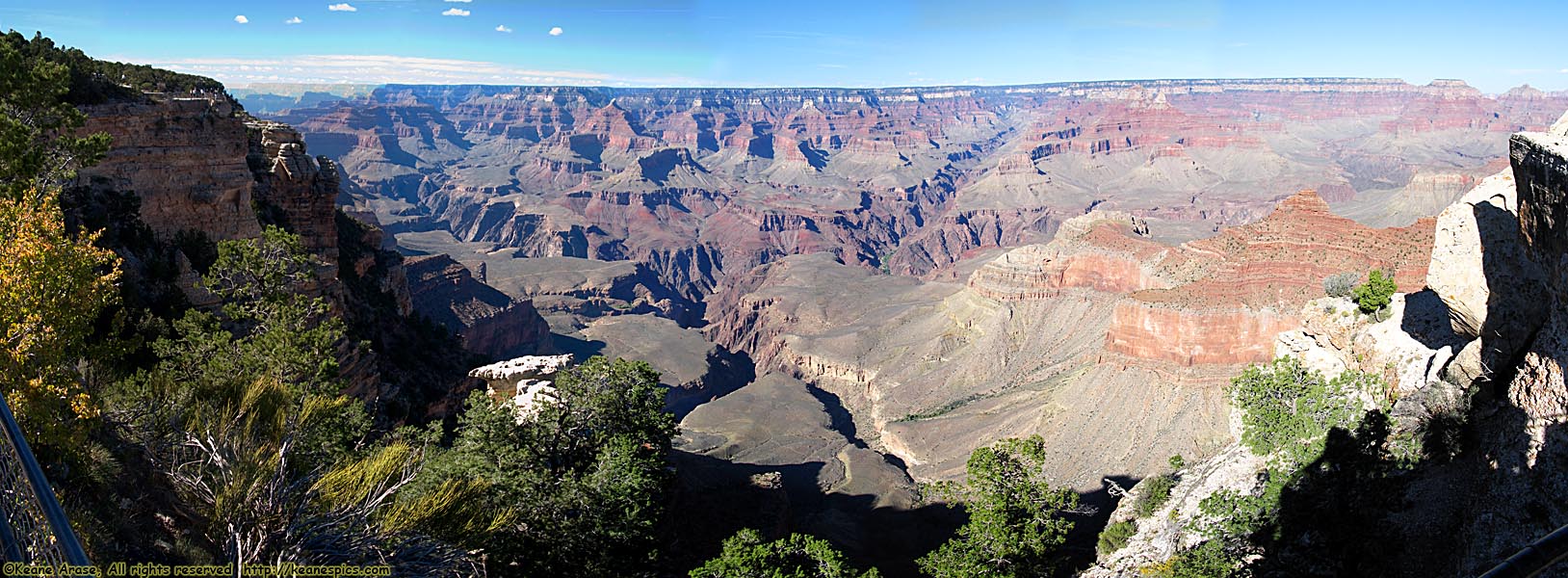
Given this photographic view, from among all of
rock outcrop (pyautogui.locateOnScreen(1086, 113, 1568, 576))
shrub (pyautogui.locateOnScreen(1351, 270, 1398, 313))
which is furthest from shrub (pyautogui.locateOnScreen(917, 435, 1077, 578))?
shrub (pyautogui.locateOnScreen(1351, 270, 1398, 313))

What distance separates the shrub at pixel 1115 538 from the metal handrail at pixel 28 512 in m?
23.8

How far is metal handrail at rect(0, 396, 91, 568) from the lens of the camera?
4.90m

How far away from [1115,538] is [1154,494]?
3763mm

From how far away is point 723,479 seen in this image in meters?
38.6

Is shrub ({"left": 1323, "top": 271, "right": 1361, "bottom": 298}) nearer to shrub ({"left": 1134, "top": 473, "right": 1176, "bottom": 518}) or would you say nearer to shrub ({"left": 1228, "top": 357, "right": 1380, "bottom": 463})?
shrub ({"left": 1134, "top": 473, "right": 1176, "bottom": 518})

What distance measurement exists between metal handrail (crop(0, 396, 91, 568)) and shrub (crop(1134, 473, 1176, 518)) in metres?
26.6

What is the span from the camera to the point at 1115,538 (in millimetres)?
24203

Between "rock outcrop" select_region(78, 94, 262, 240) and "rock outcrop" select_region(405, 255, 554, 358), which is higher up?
"rock outcrop" select_region(78, 94, 262, 240)

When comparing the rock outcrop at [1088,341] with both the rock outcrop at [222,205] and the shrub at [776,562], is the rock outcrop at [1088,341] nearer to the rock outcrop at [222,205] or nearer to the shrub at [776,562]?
the shrub at [776,562]

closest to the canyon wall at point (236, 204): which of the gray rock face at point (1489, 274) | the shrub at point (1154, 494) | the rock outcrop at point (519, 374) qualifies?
the rock outcrop at point (519, 374)

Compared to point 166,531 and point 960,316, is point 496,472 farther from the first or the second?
point 960,316

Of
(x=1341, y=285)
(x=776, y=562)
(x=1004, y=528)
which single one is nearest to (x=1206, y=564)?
(x=1004, y=528)

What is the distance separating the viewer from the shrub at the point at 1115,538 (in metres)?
23.7

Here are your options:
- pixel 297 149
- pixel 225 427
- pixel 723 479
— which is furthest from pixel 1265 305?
pixel 297 149
